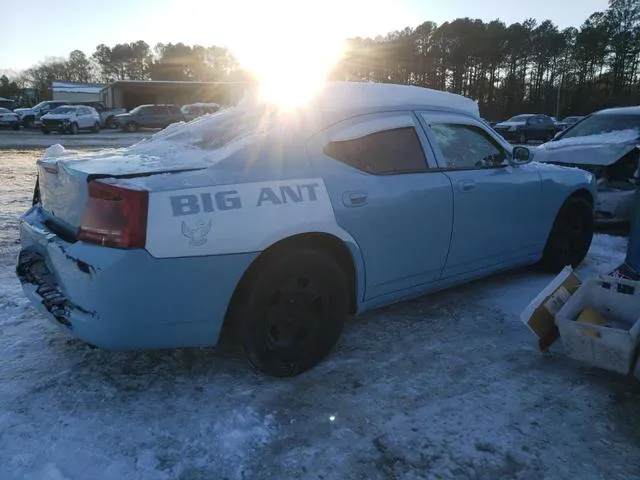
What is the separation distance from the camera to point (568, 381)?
3000mm

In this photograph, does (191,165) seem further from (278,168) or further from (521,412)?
(521,412)

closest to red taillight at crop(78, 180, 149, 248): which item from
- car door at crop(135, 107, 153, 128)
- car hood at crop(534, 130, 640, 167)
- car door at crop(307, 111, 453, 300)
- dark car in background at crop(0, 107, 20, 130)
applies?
car door at crop(307, 111, 453, 300)

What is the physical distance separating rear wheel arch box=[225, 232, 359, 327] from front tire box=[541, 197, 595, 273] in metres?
2.30

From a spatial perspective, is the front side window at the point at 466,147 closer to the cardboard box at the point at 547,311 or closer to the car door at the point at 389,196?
the car door at the point at 389,196

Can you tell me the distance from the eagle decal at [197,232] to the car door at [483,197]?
1.78 m

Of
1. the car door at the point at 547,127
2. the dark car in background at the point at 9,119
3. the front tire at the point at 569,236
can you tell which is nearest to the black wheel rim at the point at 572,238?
the front tire at the point at 569,236

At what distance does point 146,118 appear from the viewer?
32.8 m

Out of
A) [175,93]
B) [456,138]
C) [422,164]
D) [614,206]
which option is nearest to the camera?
[422,164]

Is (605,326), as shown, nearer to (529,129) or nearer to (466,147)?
(466,147)

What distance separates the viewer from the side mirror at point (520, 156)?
13.7 ft

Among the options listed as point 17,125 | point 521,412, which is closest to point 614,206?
point 521,412

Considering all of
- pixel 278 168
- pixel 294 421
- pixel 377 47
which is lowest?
pixel 294 421

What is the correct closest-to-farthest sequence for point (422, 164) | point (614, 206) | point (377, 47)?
point (422, 164), point (614, 206), point (377, 47)

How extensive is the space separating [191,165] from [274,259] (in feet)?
2.09
